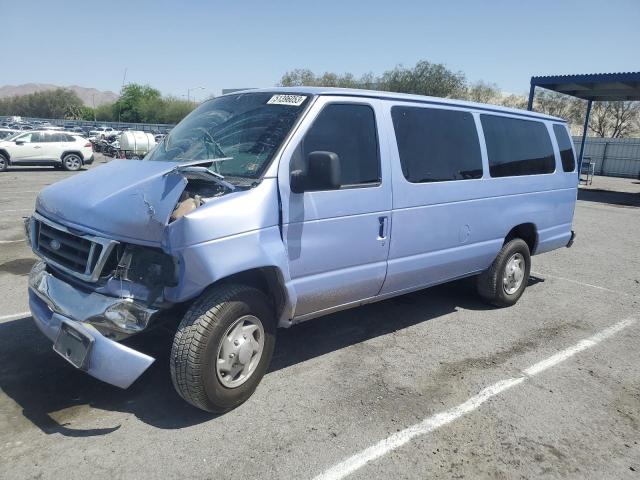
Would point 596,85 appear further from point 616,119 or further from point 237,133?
point 616,119

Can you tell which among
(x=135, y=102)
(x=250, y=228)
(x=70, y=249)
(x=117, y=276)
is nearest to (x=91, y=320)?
(x=117, y=276)

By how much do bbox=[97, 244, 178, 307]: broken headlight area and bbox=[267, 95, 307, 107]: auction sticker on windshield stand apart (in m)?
1.49

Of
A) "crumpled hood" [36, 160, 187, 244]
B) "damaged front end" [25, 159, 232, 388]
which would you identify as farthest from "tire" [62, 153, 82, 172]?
"damaged front end" [25, 159, 232, 388]

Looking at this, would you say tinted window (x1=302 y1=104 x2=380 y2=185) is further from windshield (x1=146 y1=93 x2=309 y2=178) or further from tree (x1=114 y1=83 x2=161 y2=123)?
tree (x1=114 y1=83 x2=161 y2=123)

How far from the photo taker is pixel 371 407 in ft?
11.6

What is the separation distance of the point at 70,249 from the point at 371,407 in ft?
7.63

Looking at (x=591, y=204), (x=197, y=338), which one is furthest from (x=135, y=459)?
(x=591, y=204)

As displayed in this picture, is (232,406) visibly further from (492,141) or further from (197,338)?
(492,141)

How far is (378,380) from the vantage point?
3.93 metres

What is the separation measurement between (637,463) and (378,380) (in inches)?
68.6

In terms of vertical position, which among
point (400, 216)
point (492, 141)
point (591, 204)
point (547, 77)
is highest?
point (547, 77)

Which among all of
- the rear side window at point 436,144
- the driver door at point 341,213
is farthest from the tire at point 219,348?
the rear side window at point 436,144

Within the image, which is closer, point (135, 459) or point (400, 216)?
point (135, 459)

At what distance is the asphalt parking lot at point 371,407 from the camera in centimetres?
292
